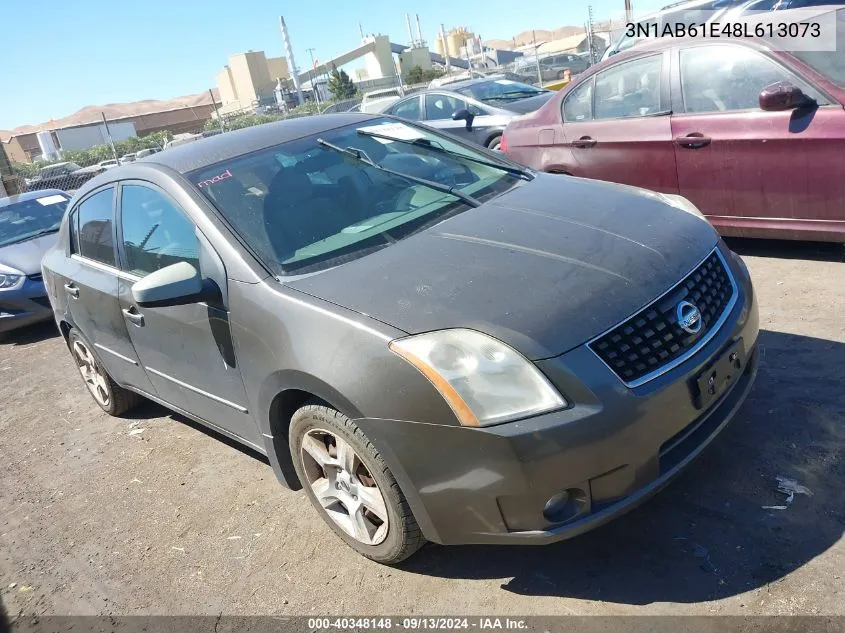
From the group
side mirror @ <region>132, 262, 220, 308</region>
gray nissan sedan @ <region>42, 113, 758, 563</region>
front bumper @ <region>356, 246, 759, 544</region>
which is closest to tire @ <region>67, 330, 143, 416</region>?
gray nissan sedan @ <region>42, 113, 758, 563</region>

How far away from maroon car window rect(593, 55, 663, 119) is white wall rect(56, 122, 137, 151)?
54.5 meters

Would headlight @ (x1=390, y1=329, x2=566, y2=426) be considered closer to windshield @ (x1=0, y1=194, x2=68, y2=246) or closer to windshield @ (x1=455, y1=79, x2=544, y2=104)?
windshield @ (x1=0, y1=194, x2=68, y2=246)

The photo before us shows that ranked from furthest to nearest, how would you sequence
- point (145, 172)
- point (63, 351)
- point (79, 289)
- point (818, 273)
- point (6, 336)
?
point (6, 336), point (63, 351), point (818, 273), point (79, 289), point (145, 172)

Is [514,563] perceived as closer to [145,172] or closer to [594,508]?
[594,508]

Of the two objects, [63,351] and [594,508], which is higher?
[594,508]

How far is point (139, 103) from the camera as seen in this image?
597ft

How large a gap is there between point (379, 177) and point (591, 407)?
1.79 meters

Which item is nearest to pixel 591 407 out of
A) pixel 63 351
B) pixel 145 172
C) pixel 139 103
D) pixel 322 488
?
→ pixel 322 488

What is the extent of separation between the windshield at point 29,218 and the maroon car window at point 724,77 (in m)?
7.22

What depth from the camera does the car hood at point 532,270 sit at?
7.75ft

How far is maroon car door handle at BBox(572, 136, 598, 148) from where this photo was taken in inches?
223

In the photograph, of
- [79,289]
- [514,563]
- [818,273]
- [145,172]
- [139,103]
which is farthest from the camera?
[139,103]

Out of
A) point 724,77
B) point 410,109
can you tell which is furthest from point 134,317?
point 410,109

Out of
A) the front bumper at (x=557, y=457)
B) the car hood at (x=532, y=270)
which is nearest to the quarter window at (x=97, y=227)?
the car hood at (x=532, y=270)
